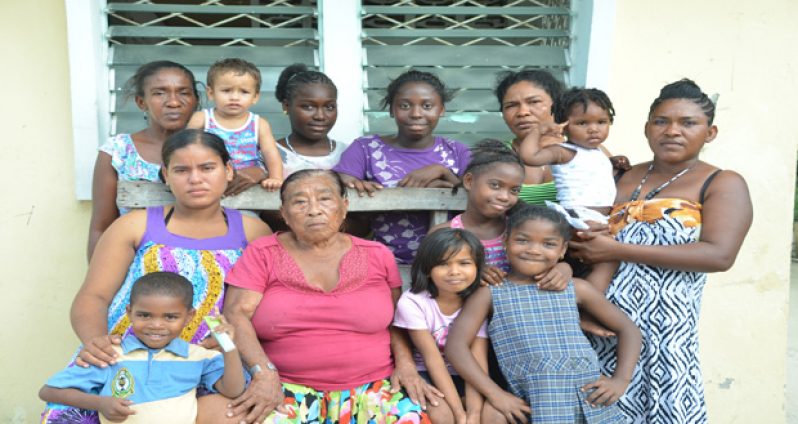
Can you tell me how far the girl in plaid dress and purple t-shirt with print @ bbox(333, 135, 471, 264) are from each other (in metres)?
0.59

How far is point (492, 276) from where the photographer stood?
8.98 feet

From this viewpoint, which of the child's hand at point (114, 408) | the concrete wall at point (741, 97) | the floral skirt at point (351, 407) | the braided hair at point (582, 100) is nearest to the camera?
the child's hand at point (114, 408)

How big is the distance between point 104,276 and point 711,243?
230cm

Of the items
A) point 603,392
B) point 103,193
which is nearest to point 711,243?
point 603,392

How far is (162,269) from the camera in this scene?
8.83 ft

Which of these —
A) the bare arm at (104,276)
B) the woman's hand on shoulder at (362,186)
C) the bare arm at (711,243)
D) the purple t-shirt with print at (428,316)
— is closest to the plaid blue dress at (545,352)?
the purple t-shirt with print at (428,316)

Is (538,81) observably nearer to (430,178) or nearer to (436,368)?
(430,178)

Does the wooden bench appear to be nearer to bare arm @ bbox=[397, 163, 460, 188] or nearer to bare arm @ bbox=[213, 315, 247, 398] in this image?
bare arm @ bbox=[397, 163, 460, 188]

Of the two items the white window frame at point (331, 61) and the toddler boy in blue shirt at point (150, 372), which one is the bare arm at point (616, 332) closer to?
the toddler boy in blue shirt at point (150, 372)

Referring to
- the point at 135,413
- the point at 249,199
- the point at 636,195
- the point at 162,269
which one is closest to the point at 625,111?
the point at 636,195

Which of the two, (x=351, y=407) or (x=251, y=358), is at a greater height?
(x=251, y=358)

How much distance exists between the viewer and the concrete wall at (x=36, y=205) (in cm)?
368

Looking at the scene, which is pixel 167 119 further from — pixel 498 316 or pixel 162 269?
pixel 498 316

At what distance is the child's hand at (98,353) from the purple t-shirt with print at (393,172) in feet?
Answer: 4.08
